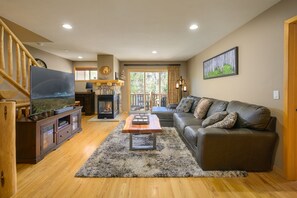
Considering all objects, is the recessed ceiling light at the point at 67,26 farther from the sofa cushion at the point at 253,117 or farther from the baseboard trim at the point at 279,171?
the baseboard trim at the point at 279,171

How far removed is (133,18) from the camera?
305 cm

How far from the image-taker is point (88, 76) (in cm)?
809

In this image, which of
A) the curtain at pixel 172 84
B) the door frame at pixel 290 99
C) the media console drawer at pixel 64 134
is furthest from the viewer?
the curtain at pixel 172 84

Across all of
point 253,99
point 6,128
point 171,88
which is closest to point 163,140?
point 253,99

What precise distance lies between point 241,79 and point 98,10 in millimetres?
2771

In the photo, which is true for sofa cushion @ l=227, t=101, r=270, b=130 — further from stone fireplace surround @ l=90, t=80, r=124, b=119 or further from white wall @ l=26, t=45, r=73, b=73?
white wall @ l=26, t=45, r=73, b=73

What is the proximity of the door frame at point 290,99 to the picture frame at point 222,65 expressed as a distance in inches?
51.7

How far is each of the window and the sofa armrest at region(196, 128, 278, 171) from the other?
660 centimetres

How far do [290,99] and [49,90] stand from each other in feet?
12.5

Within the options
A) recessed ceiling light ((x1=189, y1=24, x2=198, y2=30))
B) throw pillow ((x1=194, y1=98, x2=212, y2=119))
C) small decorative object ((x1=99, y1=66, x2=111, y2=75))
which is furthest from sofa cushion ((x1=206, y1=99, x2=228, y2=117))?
small decorative object ((x1=99, y1=66, x2=111, y2=75))

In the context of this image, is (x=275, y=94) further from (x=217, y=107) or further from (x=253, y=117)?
(x=217, y=107)

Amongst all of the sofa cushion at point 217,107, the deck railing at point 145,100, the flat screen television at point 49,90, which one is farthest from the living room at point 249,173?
the deck railing at point 145,100

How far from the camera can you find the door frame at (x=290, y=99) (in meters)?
2.24

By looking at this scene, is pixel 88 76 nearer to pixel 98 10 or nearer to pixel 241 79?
pixel 98 10
